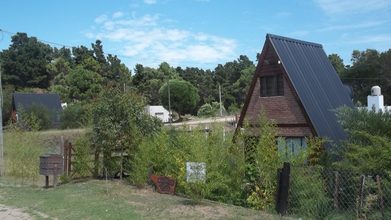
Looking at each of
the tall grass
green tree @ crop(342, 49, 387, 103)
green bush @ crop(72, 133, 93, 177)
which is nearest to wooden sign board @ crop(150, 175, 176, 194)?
green bush @ crop(72, 133, 93, 177)

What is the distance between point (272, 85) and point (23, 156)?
11.6m

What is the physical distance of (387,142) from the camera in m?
10.5

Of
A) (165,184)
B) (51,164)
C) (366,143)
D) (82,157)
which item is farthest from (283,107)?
(51,164)

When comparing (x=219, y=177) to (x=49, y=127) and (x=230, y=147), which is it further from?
(x=49, y=127)

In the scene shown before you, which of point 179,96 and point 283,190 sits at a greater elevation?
point 179,96

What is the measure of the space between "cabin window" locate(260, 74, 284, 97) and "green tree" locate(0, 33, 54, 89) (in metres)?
74.4

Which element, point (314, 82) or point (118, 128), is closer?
point (118, 128)

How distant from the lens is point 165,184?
13.4 m

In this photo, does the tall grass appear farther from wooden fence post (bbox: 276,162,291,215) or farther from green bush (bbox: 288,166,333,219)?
green bush (bbox: 288,166,333,219)

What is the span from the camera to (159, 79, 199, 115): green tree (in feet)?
237

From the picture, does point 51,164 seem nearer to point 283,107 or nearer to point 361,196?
point 361,196

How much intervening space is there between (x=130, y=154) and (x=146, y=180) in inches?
76.9

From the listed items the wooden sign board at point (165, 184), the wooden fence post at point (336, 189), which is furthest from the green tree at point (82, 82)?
the wooden fence post at point (336, 189)

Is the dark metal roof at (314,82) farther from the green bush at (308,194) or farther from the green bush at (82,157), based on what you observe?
the green bush at (308,194)
